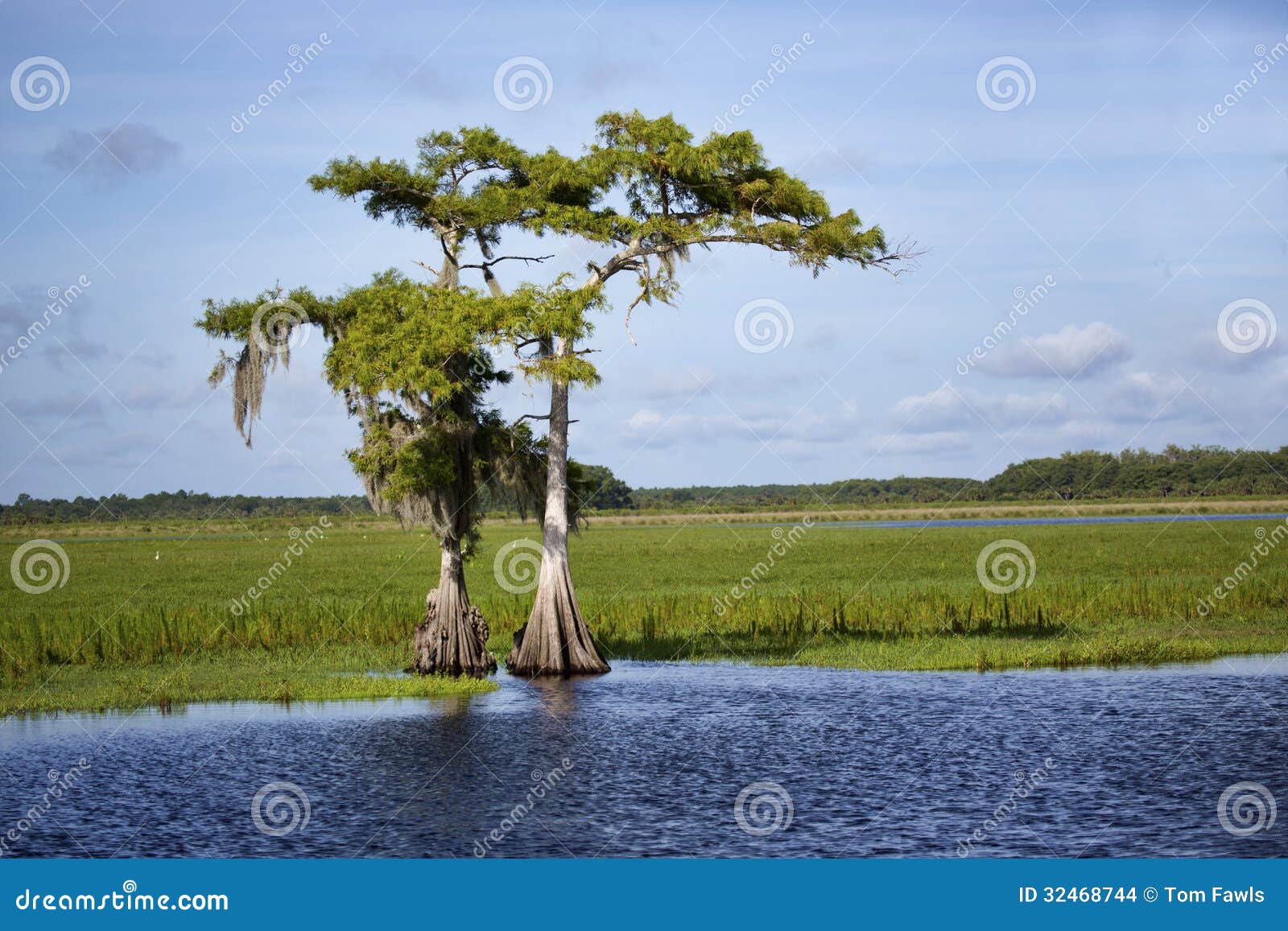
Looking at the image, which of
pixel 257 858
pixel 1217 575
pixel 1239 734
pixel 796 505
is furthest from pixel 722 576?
pixel 796 505

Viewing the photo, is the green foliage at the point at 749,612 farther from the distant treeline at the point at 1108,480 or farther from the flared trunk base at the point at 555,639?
the distant treeline at the point at 1108,480

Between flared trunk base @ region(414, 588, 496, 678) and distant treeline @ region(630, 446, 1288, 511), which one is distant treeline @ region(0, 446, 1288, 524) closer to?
distant treeline @ region(630, 446, 1288, 511)

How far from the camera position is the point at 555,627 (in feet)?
88.9

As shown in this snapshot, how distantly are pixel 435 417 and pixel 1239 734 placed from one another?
1679 cm

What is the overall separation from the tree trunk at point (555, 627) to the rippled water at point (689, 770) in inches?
105

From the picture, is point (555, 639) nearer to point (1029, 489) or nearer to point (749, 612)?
point (749, 612)

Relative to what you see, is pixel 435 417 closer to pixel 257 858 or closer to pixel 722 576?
pixel 257 858

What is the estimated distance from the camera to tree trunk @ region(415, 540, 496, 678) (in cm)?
2611

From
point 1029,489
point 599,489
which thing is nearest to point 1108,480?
point 1029,489

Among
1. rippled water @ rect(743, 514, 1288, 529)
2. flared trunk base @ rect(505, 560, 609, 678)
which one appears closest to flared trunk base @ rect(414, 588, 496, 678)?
flared trunk base @ rect(505, 560, 609, 678)

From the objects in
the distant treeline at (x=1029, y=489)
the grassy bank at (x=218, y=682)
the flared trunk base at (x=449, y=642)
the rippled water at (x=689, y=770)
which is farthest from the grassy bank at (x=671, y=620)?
the distant treeline at (x=1029, y=489)

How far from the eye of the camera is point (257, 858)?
1300 centimetres

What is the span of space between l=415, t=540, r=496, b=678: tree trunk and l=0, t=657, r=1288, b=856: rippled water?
93.6 inches

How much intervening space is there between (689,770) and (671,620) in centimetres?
1694
